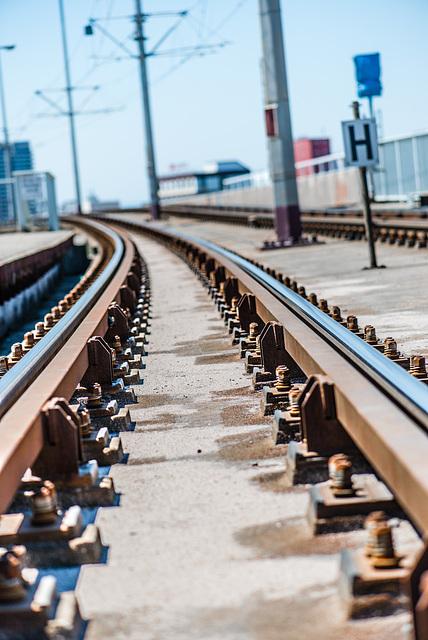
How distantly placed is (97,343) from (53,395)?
1.26m

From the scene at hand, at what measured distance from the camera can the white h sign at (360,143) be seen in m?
12.6

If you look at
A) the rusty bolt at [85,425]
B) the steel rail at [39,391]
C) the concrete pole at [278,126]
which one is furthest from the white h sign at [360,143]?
the rusty bolt at [85,425]

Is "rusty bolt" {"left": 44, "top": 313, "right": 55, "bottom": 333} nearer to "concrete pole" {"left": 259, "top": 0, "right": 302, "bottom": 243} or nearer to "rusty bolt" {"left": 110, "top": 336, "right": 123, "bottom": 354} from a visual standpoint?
"rusty bolt" {"left": 110, "top": 336, "right": 123, "bottom": 354}

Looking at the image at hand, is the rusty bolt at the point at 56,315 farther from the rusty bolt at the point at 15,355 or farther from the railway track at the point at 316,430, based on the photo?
the rusty bolt at the point at 15,355

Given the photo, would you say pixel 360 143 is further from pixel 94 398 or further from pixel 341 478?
pixel 341 478

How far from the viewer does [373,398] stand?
307cm

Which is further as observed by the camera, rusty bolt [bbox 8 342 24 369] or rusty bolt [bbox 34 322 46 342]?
rusty bolt [bbox 34 322 46 342]

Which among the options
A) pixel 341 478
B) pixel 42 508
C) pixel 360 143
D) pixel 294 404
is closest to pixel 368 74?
pixel 360 143

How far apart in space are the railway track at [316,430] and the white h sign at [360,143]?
7.08 meters

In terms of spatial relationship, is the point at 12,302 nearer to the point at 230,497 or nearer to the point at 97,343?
the point at 97,343

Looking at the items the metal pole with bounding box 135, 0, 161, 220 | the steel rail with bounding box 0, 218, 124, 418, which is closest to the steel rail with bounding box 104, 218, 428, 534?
the steel rail with bounding box 0, 218, 124, 418

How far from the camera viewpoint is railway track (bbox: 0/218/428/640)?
7.38ft

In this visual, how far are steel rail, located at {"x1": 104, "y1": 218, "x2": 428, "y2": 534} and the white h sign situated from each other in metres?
6.78

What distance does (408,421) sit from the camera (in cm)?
274
